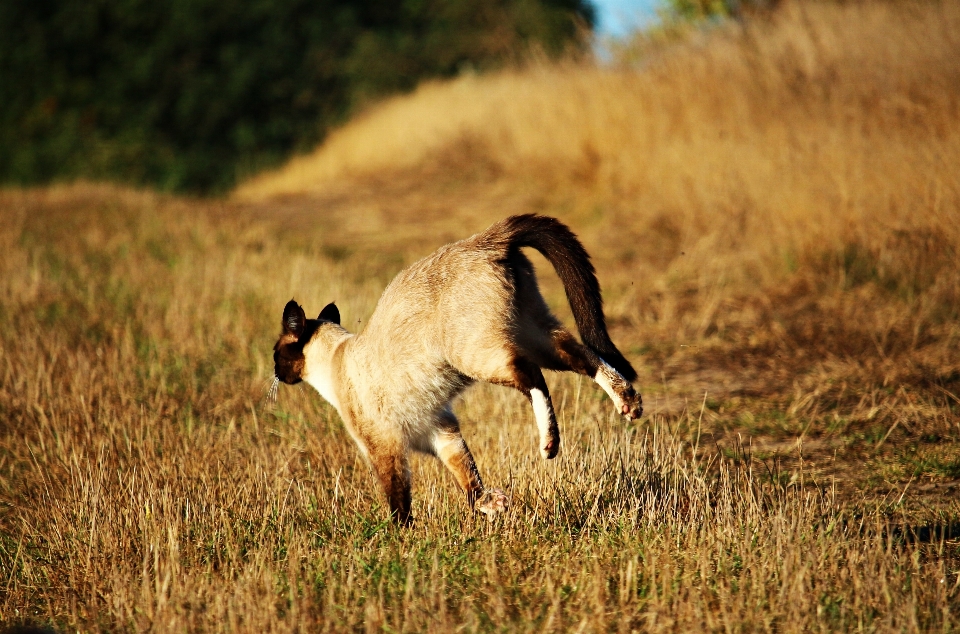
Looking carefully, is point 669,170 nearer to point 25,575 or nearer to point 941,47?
point 941,47

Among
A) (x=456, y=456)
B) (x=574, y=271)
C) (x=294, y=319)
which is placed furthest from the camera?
(x=294, y=319)

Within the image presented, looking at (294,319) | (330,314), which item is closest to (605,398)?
(330,314)

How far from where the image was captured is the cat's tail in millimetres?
4250

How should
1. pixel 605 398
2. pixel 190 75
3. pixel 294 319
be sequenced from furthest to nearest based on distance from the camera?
pixel 190 75
pixel 605 398
pixel 294 319

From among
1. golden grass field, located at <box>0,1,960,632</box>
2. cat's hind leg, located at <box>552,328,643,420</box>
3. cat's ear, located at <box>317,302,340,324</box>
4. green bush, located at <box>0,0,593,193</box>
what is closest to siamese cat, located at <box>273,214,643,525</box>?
cat's hind leg, located at <box>552,328,643,420</box>

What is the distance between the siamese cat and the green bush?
29.0 m

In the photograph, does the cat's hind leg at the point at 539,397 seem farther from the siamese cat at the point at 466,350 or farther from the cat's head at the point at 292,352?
the cat's head at the point at 292,352

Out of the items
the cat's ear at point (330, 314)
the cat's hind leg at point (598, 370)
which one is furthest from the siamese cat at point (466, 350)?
the cat's ear at point (330, 314)

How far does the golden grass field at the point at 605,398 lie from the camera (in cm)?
366

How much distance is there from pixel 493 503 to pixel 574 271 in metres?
1.16

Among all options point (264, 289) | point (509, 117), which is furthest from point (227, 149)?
point (264, 289)

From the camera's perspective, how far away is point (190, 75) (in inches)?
1348

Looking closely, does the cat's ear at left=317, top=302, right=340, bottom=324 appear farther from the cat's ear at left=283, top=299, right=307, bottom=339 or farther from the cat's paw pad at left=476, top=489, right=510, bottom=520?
the cat's paw pad at left=476, top=489, right=510, bottom=520

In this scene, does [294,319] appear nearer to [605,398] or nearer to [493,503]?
[493,503]
